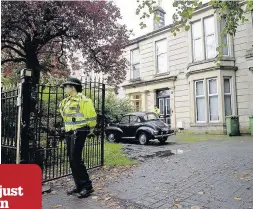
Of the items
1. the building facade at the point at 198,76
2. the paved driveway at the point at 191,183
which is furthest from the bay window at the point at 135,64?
the paved driveway at the point at 191,183

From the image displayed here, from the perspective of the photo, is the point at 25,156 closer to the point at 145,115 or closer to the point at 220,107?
the point at 145,115

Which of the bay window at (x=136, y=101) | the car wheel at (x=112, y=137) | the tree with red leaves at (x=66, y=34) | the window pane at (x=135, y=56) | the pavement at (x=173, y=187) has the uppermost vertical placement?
the window pane at (x=135, y=56)

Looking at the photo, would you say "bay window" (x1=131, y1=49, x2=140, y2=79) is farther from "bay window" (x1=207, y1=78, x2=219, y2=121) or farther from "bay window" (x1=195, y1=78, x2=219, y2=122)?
"bay window" (x1=207, y1=78, x2=219, y2=121)

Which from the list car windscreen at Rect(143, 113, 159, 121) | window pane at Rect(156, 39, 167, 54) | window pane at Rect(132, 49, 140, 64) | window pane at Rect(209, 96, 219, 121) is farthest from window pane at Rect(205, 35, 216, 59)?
window pane at Rect(132, 49, 140, 64)

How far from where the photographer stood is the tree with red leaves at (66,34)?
29.7 ft

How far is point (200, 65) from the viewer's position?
15664mm

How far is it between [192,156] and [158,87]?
11084 mm

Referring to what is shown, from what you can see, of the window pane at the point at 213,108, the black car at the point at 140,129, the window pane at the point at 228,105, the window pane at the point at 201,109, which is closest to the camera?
the black car at the point at 140,129

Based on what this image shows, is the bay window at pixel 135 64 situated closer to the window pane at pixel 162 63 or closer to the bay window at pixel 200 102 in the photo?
the window pane at pixel 162 63

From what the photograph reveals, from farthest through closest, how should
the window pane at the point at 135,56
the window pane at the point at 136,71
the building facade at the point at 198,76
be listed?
1. the window pane at the point at 135,56
2. the window pane at the point at 136,71
3. the building facade at the point at 198,76

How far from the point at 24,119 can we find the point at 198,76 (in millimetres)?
12825

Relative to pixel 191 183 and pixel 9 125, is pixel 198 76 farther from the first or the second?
pixel 9 125

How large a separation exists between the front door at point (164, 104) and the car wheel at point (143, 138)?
6.78 metres

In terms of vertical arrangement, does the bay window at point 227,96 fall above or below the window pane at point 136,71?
below
